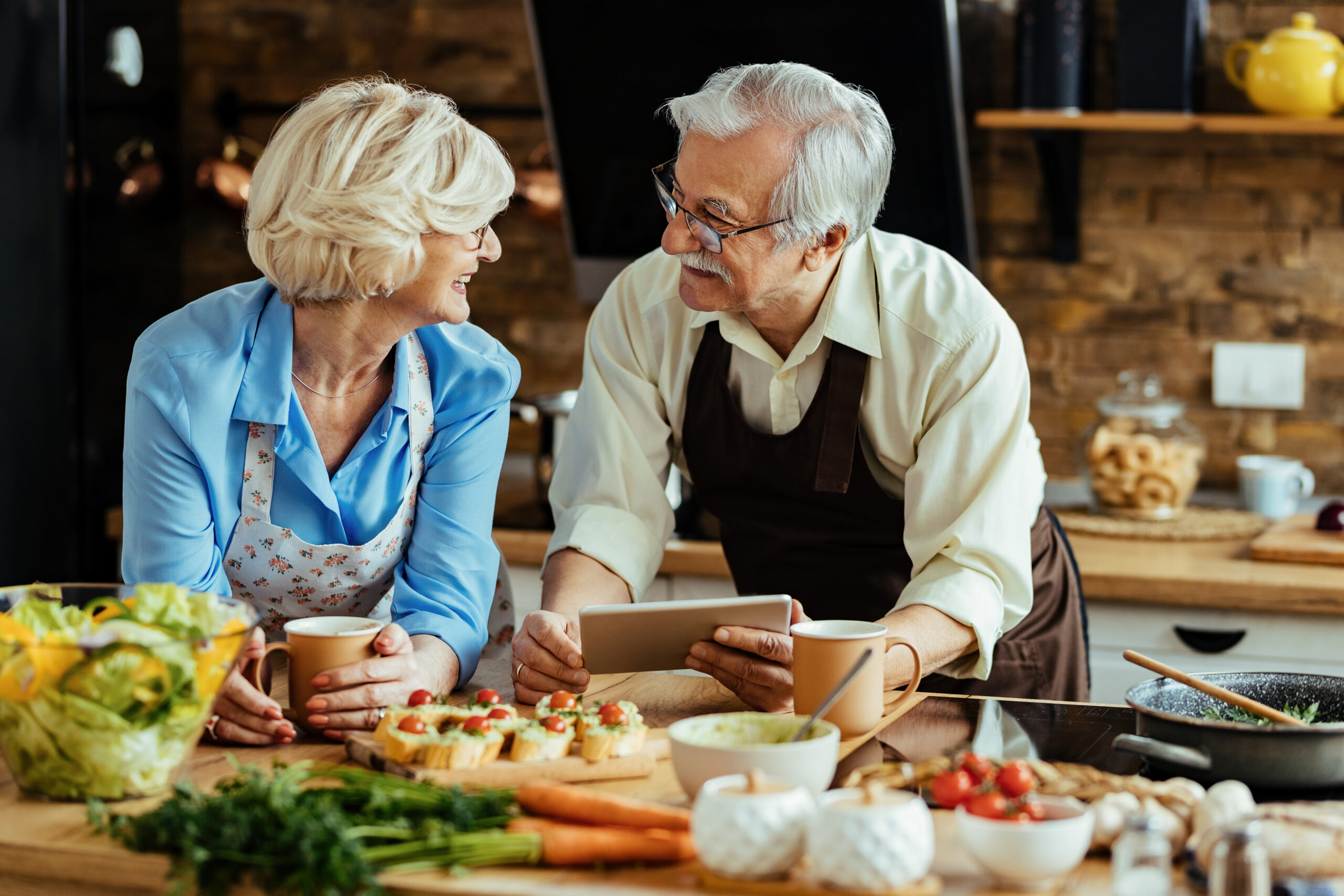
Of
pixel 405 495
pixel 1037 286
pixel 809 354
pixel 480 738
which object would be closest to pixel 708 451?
pixel 809 354

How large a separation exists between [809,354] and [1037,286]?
4.33 ft

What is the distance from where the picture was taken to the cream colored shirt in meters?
1.71

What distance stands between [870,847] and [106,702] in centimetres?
62

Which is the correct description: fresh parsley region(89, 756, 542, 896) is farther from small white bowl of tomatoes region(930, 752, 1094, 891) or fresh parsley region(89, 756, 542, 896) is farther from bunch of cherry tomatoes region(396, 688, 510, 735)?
small white bowl of tomatoes region(930, 752, 1094, 891)

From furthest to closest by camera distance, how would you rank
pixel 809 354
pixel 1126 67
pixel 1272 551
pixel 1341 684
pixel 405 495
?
pixel 1126 67, pixel 1272 551, pixel 809 354, pixel 405 495, pixel 1341 684

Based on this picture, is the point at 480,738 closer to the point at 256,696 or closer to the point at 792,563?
the point at 256,696

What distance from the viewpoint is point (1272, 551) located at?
239cm

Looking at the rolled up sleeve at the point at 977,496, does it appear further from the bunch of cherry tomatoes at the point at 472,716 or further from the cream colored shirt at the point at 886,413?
the bunch of cherry tomatoes at the point at 472,716

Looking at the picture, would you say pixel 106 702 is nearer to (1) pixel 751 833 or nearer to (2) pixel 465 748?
(2) pixel 465 748

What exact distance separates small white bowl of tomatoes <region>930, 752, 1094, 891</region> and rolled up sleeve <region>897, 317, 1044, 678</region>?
1.89ft

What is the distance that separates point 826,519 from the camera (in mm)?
1907

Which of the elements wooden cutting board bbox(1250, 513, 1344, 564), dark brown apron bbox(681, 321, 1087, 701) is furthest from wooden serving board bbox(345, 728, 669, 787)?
wooden cutting board bbox(1250, 513, 1344, 564)

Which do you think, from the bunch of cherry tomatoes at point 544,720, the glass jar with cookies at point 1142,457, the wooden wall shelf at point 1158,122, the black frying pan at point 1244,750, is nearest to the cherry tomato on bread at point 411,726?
the bunch of cherry tomatoes at point 544,720

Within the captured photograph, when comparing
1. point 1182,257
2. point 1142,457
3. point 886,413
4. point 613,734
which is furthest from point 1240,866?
point 1182,257
